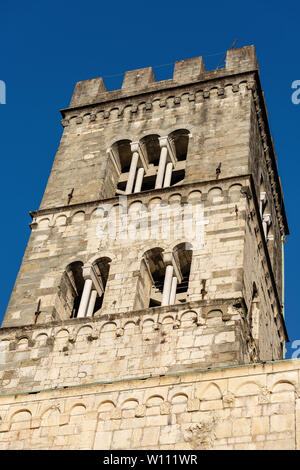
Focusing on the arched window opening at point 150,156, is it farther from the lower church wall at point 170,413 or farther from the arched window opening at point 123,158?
the lower church wall at point 170,413

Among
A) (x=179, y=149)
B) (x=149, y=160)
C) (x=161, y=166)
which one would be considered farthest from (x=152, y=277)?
(x=179, y=149)

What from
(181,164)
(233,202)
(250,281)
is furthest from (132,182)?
(250,281)

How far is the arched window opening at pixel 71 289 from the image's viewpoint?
901 inches

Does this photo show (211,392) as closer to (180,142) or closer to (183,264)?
Result: (183,264)

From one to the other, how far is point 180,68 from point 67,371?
42.3ft

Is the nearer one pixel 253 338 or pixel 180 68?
pixel 253 338

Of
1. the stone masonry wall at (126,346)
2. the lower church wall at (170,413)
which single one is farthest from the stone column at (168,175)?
the lower church wall at (170,413)

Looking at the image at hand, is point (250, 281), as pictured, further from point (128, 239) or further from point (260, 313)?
point (128, 239)

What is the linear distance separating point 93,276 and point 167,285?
7.01 feet

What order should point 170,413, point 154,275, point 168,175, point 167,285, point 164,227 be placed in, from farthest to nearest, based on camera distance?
point 168,175, point 164,227, point 154,275, point 167,285, point 170,413

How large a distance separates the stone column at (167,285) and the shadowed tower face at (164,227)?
0.13ft

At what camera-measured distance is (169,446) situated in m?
13.0

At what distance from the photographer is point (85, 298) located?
22.5 meters
